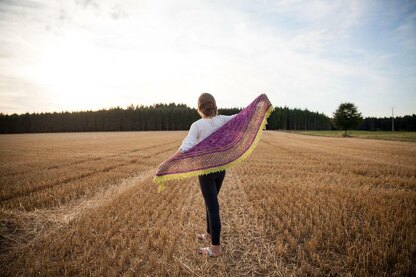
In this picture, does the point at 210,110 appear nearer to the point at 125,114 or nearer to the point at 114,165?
the point at 114,165

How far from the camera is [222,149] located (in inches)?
137

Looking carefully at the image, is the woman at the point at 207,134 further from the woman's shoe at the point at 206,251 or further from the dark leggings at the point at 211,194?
the woman's shoe at the point at 206,251

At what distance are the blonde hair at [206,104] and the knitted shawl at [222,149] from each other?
1.09 feet

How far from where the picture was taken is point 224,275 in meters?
3.32

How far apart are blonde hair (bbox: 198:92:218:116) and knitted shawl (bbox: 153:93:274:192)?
331mm

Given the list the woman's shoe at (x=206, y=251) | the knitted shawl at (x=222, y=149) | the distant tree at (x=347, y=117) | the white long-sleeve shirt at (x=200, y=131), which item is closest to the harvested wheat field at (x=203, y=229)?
the woman's shoe at (x=206, y=251)

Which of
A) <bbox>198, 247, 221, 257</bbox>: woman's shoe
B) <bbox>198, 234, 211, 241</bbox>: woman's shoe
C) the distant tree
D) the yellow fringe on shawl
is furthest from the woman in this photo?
the distant tree

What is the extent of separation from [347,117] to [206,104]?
64494 mm

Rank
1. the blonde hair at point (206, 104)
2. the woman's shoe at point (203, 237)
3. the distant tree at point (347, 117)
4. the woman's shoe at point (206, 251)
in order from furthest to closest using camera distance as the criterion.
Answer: the distant tree at point (347, 117) → the woman's shoe at point (203, 237) → the woman's shoe at point (206, 251) → the blonde hair at point (206, 104)

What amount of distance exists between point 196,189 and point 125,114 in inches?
3958

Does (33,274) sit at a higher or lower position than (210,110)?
lower

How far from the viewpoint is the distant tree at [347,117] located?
185 feet

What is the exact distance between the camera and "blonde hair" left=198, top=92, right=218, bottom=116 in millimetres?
3293

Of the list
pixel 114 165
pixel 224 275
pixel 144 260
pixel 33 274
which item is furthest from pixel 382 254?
pixel 114 165
